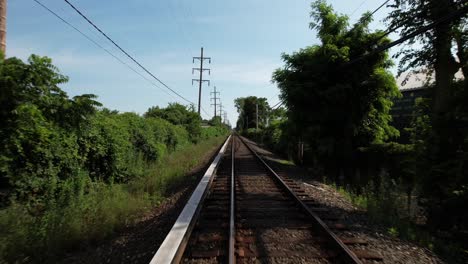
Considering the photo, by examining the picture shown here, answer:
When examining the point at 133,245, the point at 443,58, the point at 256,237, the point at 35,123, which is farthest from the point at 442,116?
the point at 35,123

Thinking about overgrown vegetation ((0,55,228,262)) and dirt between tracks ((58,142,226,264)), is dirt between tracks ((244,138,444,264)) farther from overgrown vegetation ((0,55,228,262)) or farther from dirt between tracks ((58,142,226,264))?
overgrown vegetation ((0,55,228,262))

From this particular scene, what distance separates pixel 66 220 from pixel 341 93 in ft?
43.2

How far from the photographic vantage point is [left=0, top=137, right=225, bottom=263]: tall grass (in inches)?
187

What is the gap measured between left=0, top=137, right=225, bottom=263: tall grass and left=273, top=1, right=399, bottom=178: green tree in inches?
387

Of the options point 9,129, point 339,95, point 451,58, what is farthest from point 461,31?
point 9,129

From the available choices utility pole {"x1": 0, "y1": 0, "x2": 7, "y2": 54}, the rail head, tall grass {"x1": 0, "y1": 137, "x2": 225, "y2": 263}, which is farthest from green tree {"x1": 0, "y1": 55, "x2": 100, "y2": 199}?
the rail head

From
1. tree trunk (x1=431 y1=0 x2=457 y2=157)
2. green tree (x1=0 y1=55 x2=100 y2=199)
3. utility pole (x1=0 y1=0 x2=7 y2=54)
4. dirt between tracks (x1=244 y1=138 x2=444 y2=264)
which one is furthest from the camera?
tree trunk (x1=431 y1=0 x2=457 y2=157)

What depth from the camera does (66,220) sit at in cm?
577

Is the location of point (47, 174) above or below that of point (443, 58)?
below

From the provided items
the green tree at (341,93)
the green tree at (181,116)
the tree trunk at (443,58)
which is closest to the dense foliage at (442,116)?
the tree trunk at (443,58)

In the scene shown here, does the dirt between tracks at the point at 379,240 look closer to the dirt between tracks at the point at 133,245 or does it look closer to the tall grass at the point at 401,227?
the tall grass at the point at 401,227

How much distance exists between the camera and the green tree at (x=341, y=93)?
16.0m

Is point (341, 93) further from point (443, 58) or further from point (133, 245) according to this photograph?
point (133, 245)

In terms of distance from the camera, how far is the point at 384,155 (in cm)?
1491
